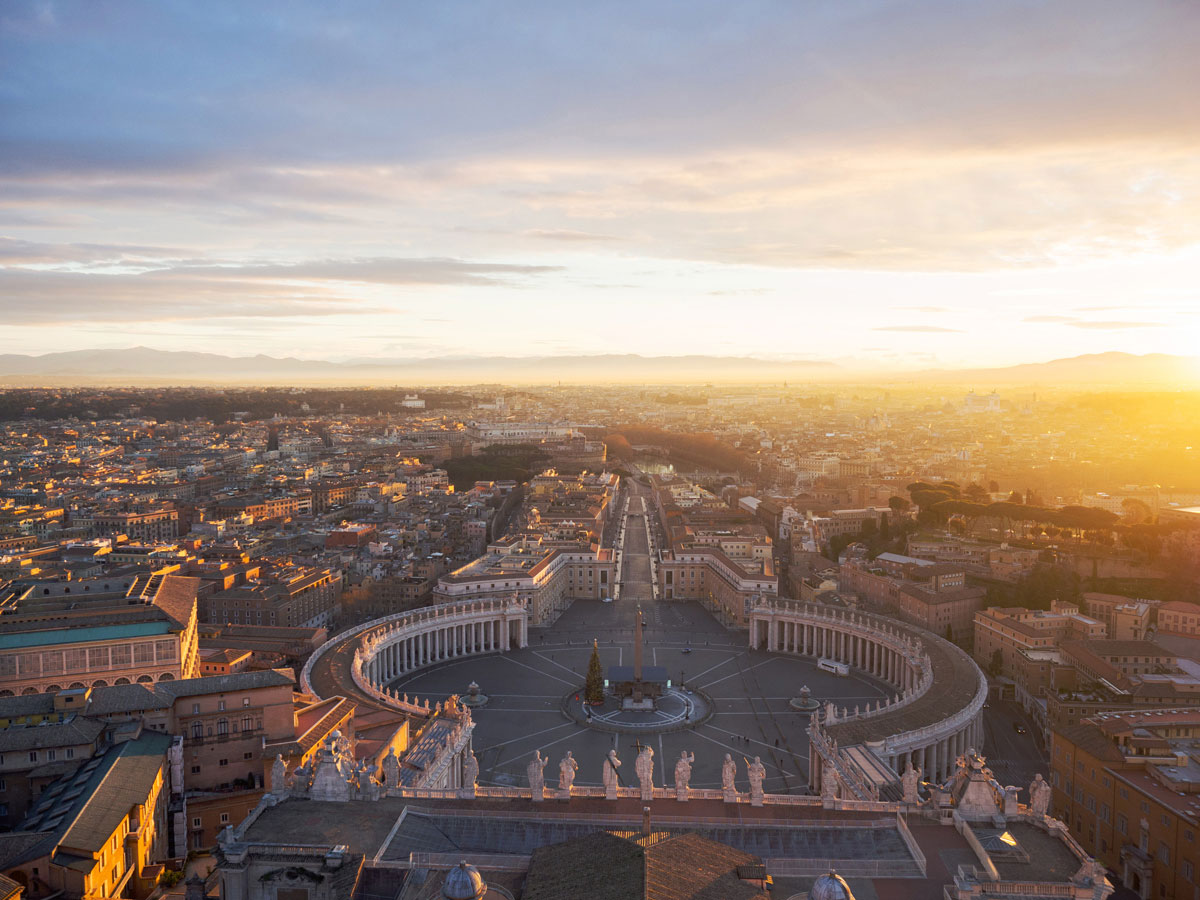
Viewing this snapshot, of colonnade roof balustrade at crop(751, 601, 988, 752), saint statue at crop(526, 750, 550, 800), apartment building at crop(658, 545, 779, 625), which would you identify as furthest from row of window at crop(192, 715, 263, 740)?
apartment building at crop(658, 545, 779, 625)

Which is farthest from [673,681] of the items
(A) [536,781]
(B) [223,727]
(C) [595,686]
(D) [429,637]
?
(B) [223,727]

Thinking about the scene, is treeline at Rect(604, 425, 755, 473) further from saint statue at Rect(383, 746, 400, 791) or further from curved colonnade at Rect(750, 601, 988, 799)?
saint statue at Rect(383, 746, 400, 791)

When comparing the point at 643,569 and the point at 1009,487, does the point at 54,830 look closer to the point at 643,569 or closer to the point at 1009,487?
the point at 643,569

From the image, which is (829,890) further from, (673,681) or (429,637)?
(429,637)

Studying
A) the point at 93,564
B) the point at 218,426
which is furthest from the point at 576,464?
the point at 218,426

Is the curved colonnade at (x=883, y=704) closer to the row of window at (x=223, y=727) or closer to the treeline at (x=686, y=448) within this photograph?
the row of window at (x=223, y=727)

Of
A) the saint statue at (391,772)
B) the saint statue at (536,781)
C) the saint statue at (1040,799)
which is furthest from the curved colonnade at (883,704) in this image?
the saint statue at (391,772)
